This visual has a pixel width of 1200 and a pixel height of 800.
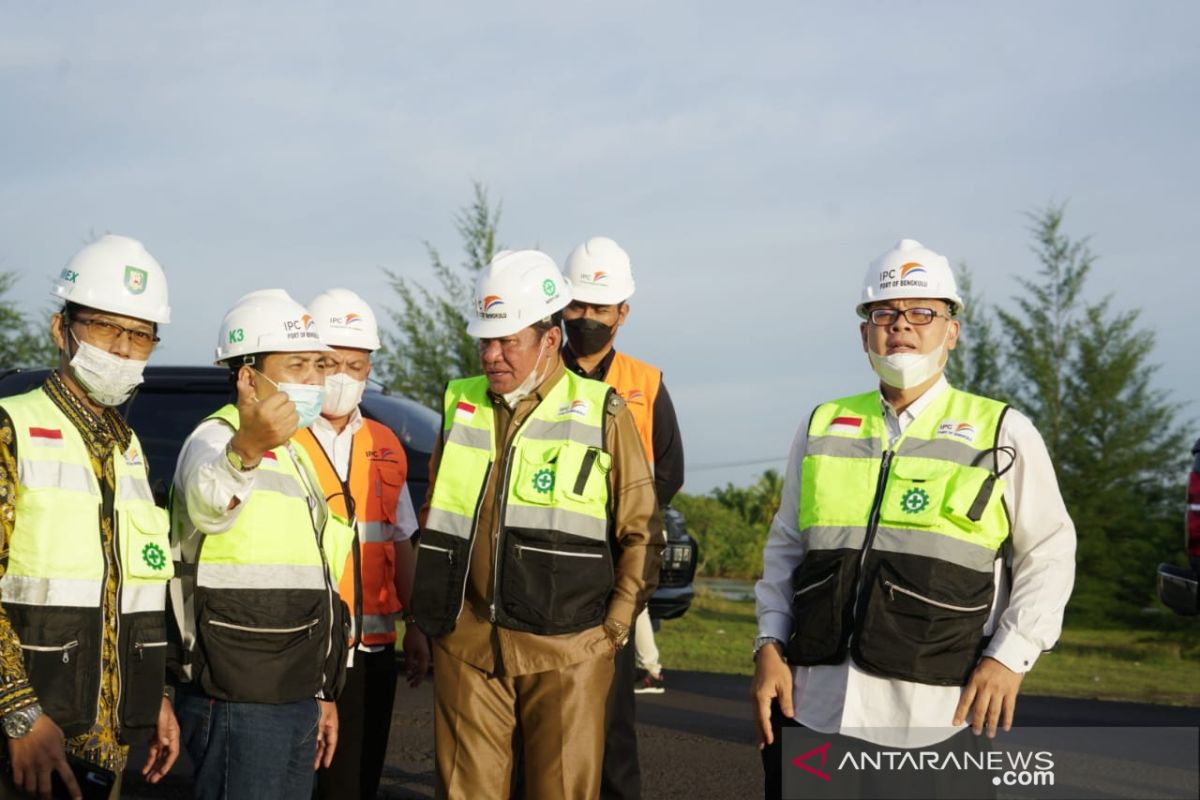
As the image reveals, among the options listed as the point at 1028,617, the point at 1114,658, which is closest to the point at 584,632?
the point at 1028,617

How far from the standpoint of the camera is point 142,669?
12.7ft

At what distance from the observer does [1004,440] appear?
154 inches

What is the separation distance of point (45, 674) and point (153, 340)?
103 cm

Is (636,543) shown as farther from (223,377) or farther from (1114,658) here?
(1114,658)

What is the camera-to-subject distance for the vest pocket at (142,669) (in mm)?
3846

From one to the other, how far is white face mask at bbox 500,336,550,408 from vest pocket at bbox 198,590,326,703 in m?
1.00

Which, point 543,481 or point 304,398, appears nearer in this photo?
point 304,398

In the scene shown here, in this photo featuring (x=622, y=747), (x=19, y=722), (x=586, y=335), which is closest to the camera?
(x=19, y=722)

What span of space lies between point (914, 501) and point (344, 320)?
269cm

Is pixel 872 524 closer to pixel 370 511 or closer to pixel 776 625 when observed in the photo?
pixel 776 625

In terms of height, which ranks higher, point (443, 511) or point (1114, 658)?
point (443, 511)

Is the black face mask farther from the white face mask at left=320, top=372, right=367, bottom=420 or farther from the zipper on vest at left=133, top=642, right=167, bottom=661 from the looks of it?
the zipper on vest at left=133, top=642, right=167, bottom=661

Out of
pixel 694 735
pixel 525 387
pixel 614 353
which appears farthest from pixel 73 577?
pixel 694 735

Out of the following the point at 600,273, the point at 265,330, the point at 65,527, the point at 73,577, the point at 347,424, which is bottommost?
the point at 73,577
